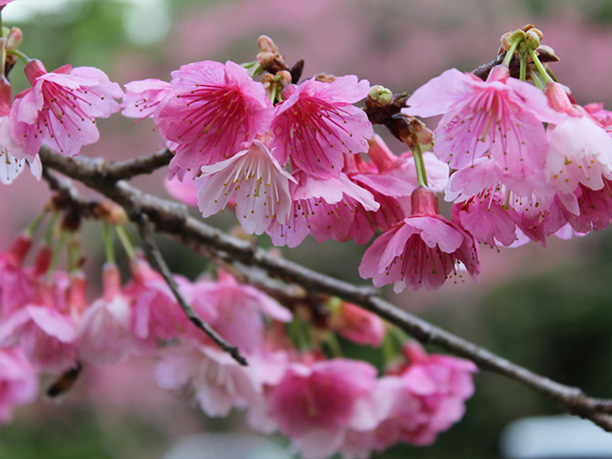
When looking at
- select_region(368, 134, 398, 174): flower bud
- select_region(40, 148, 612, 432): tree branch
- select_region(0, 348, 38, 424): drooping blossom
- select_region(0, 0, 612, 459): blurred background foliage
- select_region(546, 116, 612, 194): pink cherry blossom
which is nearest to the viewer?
select_region(546, 116, 612, 194): pink cherry blossom

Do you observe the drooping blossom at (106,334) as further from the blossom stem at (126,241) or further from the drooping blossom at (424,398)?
the drooping blossom at (424,398)

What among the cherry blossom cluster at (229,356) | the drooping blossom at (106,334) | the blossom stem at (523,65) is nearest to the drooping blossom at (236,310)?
the cherry blossom cluster at (229,356)

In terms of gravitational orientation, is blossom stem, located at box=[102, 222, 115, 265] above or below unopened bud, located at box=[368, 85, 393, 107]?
below

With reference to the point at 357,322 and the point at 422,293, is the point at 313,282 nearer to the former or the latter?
the point at 357,322

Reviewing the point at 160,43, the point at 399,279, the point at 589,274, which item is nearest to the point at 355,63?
the point at 160,43

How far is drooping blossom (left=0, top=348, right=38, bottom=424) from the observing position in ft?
4.31

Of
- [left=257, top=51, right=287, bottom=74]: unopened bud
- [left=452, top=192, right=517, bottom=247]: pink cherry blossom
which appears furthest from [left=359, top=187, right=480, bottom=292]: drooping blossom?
[left=257, top=51, right=287, bottom=74]: unopened bud

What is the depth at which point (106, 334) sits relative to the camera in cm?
111

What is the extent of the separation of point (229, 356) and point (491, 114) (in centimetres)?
75

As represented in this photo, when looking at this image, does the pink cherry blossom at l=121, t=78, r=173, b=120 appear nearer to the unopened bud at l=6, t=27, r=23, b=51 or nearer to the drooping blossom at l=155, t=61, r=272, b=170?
the drooping blossom at l=155, t=61, r=272, b=170

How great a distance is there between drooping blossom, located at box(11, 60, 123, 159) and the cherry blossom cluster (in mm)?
422

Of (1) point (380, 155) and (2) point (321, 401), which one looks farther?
(2) point (321, 401)

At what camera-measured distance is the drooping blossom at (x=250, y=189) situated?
64cm

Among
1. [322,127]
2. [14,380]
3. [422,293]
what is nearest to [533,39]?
[322,127]
